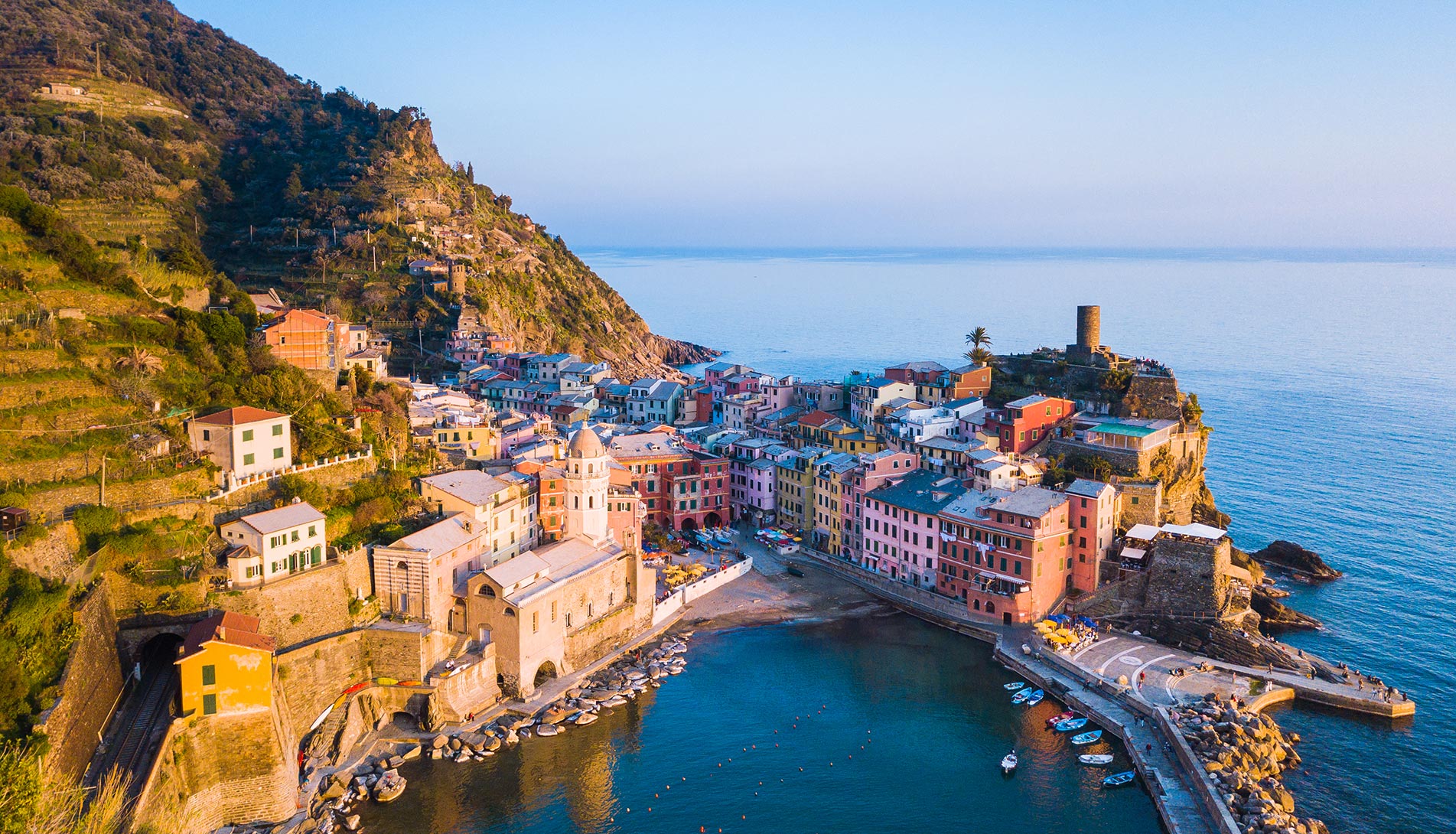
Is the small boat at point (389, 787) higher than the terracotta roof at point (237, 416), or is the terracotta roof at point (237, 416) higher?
the terracotta roof at point (237, 416)

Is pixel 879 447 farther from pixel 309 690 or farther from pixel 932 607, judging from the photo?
pixel 309 690

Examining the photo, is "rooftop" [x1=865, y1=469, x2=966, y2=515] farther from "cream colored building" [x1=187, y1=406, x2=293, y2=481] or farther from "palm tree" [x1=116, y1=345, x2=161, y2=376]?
"palm tree" [x1=116, y1=345, x2=161, y2=376]

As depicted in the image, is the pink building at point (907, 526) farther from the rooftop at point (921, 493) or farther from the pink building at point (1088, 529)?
the pink building at point (1088, 529)

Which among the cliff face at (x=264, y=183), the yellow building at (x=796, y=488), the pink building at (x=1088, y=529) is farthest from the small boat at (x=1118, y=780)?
the cliff face at (x=264, y=183)

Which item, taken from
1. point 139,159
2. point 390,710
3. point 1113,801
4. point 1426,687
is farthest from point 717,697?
point 139,159

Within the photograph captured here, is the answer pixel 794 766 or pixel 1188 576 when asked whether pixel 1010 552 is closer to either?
pixel 1188 576

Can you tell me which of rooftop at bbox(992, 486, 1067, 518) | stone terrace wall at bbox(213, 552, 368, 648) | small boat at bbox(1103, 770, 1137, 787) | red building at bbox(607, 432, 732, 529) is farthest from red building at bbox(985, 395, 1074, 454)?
stone terrace wall at bbox(213, 552, 368, 648)

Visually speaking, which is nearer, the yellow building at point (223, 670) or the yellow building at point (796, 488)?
the yellow building at point (223, 670)
